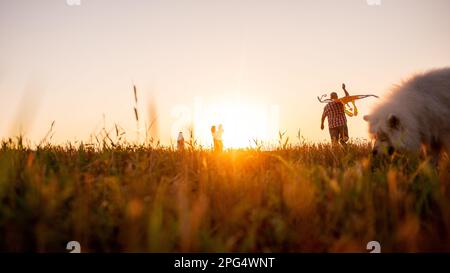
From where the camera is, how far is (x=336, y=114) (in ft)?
45.8

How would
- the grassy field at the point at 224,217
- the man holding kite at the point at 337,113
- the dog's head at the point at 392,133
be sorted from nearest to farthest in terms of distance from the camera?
the grassy field at the point at 224,217, the dog's head at the point at 392,133, the man holding kite at the point at 337,113

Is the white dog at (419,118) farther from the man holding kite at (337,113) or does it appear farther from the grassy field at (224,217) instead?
the man holding kite at (337,113)

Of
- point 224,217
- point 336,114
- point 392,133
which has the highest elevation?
point 336,114

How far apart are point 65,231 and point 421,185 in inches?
115

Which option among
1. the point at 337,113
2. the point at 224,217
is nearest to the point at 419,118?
the point at 224,217

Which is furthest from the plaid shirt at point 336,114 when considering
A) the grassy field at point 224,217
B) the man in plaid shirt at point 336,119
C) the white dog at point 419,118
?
the grassy field at point 224,217

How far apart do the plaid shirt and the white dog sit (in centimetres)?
739

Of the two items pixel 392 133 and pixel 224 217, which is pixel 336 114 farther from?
pixel 224 217

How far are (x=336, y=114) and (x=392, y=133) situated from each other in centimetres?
798

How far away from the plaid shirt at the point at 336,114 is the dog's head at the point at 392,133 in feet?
24.4

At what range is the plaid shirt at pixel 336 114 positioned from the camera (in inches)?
549

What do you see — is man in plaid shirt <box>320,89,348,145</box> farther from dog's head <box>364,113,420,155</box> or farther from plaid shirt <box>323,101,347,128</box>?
dog's head <box>364,113,420,155</box>
